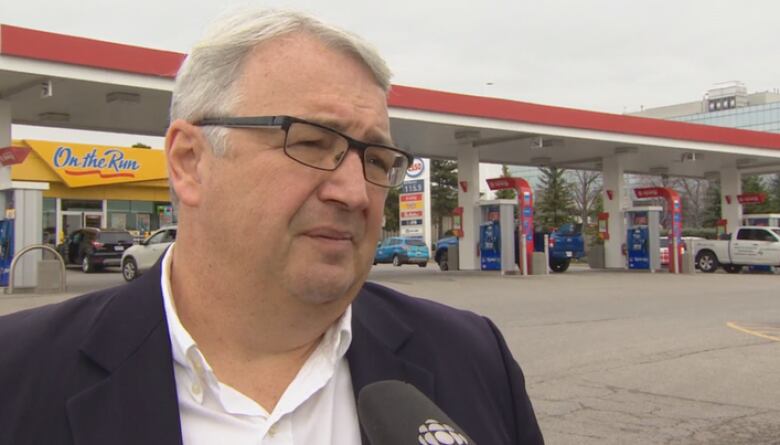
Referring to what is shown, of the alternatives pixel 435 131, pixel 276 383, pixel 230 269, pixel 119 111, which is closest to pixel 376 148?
pixel 230 269

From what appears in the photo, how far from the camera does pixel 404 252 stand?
3397cm

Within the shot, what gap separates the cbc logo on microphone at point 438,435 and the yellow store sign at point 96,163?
31.3 m

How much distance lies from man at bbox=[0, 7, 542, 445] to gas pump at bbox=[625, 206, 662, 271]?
26587 millimetres

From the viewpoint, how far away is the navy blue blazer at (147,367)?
4.67ft

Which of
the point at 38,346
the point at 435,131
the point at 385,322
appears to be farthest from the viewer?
the point at 435,131

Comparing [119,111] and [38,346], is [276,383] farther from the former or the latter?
[119,111]

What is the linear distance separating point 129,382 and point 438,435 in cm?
66

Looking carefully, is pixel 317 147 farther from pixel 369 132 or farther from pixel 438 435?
pixel 438 435

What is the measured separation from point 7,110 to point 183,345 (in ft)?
60.3

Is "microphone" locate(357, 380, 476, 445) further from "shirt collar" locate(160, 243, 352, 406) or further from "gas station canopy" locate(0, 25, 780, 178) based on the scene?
"gas station canopy" locate(0, 25, 780, 178)

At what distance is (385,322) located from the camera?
184 cm

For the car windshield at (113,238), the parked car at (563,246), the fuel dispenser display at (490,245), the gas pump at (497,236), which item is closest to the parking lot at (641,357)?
the gas pump at (497,236)

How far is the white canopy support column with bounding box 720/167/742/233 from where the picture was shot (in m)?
32.7

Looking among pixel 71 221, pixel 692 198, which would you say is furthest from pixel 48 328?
pixel 692 198
